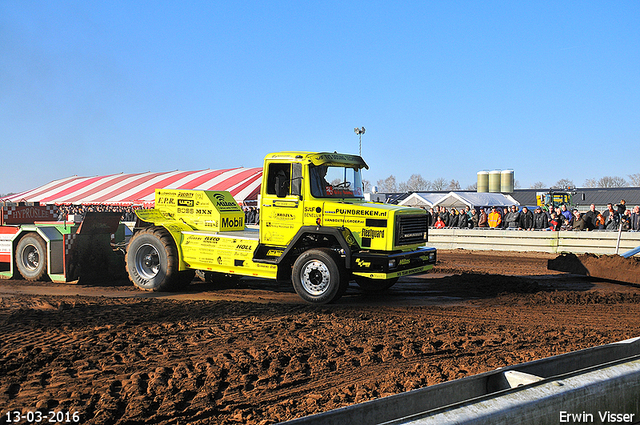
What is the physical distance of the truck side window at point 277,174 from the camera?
9.43 meters

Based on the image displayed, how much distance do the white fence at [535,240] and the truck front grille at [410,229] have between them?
29.6 ft

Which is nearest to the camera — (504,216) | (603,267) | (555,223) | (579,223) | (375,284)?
(375,284)

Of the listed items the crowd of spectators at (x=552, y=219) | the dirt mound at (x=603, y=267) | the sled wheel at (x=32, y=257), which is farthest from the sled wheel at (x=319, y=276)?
the crowd of spectators at (x=552, y=219)

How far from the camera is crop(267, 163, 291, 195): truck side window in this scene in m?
9.43

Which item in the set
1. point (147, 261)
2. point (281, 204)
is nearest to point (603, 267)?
point (281, 204)

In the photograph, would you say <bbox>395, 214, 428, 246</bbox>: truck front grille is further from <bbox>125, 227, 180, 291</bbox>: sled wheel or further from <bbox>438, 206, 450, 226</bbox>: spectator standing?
<bbox>438, 206, 450, 226</bbox>: spectator standing

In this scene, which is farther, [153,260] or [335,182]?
[153,260]

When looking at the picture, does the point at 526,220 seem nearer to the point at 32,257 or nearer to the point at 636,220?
the point at 636,220

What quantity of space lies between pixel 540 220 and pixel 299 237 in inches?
519

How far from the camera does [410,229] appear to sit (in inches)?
367

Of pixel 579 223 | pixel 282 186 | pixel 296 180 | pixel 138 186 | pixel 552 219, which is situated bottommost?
pixel 579 223

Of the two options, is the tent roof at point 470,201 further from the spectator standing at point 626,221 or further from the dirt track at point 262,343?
the dirt track at point 262,343

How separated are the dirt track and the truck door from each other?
1.27 m

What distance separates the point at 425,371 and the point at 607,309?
193 inches
